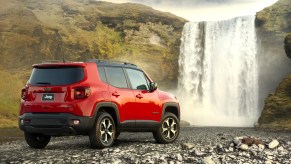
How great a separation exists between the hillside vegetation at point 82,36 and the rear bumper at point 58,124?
52826mm

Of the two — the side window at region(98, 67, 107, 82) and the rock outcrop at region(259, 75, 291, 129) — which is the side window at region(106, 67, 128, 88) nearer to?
the side window at region(98, 67, 107, 82)

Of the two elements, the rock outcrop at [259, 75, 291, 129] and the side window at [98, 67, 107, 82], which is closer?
the side window at [98, 67, 107, 82]

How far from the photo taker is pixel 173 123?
46.7 feet

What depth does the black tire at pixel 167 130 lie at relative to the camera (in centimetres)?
1373

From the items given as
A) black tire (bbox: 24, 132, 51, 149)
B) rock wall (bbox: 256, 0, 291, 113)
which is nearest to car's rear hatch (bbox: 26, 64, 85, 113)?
black tire (bbox: 24, 132, 51, 149)

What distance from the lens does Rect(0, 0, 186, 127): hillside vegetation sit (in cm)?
7094

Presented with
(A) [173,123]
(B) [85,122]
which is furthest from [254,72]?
(B) [85,122]

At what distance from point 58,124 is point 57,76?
133 cm

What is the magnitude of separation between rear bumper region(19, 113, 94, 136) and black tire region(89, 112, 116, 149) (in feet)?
0.71

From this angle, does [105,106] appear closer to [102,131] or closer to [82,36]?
[102,131]

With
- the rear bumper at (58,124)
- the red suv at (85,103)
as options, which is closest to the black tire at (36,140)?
the red suv at (85,103)

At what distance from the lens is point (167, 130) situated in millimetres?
14117

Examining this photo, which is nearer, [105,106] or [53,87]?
[53,87]

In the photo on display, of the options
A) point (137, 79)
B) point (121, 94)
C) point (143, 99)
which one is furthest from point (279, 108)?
point (121, 94)
